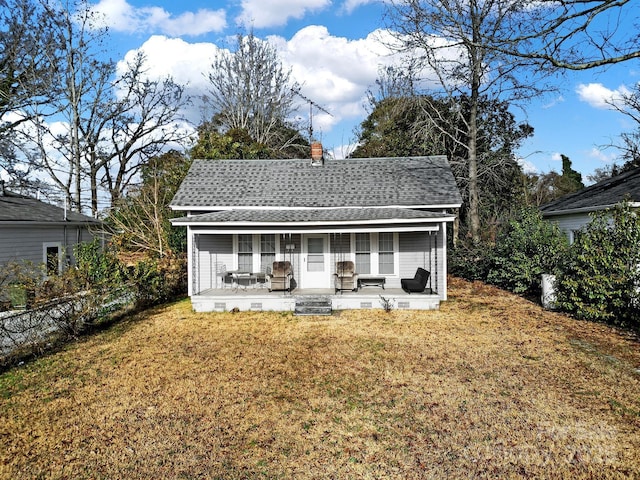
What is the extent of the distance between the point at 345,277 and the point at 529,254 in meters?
6.80

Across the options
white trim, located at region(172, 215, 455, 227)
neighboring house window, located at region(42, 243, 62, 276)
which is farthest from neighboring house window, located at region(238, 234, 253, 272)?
neighboring house window, located at region(42, 243, 62, 276)

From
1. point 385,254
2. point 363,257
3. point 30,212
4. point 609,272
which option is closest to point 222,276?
point 363,257

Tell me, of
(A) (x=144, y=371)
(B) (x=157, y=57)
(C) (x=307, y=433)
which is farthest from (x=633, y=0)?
(B) (x=157, y=57)

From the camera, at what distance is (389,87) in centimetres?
3531

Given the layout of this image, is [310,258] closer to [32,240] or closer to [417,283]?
[417,283]

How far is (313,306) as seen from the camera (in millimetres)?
11695

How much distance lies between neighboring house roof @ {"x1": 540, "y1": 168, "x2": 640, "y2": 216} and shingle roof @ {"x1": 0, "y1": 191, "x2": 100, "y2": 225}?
20.6 meters

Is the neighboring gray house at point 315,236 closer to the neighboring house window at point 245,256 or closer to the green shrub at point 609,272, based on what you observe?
the neighboring house window at point 245,256

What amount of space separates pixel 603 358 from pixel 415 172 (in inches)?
382

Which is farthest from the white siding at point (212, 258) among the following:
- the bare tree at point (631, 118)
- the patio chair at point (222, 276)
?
the bare tree at point (631, 118)

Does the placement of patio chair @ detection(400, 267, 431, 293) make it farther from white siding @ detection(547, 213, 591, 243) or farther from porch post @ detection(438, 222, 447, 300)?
white siding @ detection(547, 213, 591, 243)

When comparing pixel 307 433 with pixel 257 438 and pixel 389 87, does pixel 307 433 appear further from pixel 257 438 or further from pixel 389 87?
pixel 389 87

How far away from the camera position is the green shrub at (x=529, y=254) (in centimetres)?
1273

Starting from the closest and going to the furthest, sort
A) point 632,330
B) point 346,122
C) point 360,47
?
point 632,330 → point 360,47 → point 346,122
